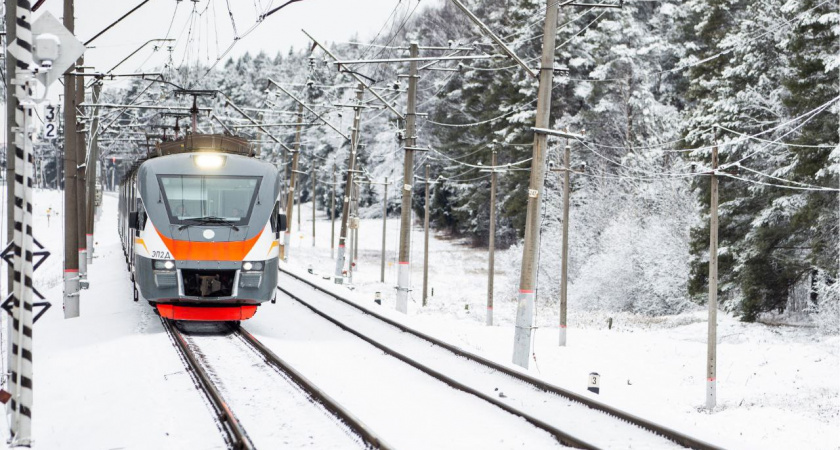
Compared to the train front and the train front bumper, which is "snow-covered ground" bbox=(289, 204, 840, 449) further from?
the train front

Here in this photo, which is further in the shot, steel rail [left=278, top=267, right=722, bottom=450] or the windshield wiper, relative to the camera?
the windshield wiper

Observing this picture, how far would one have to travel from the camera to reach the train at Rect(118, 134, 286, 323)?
1456 centimetres

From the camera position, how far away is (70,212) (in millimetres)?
18156

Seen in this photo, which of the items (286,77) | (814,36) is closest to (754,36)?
(814,36)

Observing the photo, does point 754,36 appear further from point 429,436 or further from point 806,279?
point 429,436

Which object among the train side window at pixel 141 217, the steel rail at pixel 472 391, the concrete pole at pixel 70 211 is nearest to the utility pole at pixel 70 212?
the concrete pole at pixel 70 211

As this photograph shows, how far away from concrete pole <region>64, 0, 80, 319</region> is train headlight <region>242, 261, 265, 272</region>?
14.2 ft

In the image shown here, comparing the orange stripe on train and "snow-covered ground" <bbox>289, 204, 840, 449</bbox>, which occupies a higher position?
the orange stripe on train

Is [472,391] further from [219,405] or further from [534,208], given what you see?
[534,208]

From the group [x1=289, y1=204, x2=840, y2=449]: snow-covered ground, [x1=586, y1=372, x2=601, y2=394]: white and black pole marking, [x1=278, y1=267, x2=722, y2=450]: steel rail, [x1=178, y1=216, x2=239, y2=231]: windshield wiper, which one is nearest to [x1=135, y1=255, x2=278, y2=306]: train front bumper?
[x1=178, y1=216, x2=239, y2=231]: windshield wiper

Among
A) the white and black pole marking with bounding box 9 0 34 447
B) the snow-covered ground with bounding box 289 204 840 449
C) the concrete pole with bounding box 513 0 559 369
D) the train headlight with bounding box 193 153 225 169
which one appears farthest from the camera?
the concrete pole with bounding box 513 0 559 369

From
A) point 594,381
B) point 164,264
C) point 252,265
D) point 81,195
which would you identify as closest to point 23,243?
point 164,264

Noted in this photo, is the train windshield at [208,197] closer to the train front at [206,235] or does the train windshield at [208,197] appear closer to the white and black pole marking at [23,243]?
the train front at [206,235]

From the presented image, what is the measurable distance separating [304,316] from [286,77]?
341 feet
